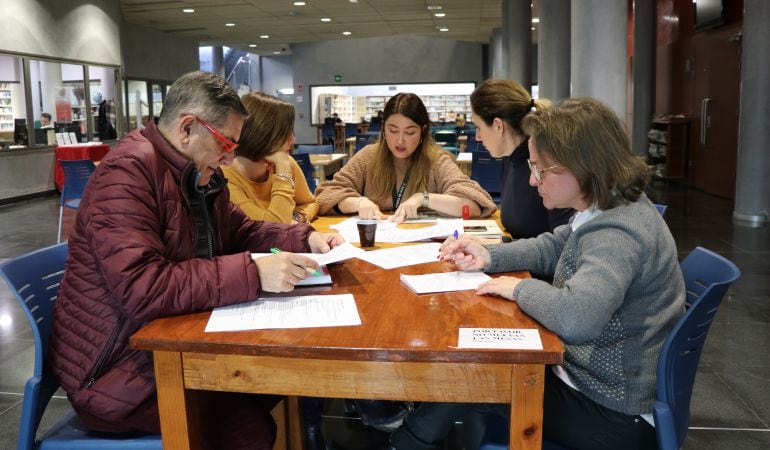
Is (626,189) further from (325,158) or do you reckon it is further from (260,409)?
(325,158)

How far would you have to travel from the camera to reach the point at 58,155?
11.1 m

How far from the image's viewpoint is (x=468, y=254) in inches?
76.3

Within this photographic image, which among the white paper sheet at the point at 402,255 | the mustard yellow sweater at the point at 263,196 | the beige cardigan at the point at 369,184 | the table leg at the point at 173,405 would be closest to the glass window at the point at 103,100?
the beige cardigan at the point at 369,184

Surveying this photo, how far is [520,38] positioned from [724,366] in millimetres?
10560

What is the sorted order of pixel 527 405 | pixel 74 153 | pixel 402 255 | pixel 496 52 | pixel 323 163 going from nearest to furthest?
pixel 527 405 < pixel 402 255 < pixel 323 163 < pixel 74 153 < pixel 496 52

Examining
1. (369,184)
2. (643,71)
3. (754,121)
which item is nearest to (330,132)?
(643,71)

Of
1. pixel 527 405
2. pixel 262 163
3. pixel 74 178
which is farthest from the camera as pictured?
pixel 74 178

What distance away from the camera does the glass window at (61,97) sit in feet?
36.1

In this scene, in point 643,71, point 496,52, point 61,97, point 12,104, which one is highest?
point 496,52

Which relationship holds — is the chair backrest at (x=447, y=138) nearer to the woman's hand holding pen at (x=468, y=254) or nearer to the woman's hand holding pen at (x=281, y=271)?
the woman's hand holding pen at (x=468, y=254)

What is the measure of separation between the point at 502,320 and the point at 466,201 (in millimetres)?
1560

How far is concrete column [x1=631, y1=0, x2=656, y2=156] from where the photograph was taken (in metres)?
11.5

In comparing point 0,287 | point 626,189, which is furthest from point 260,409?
point 0,287

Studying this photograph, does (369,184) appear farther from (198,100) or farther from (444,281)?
(198,100)
